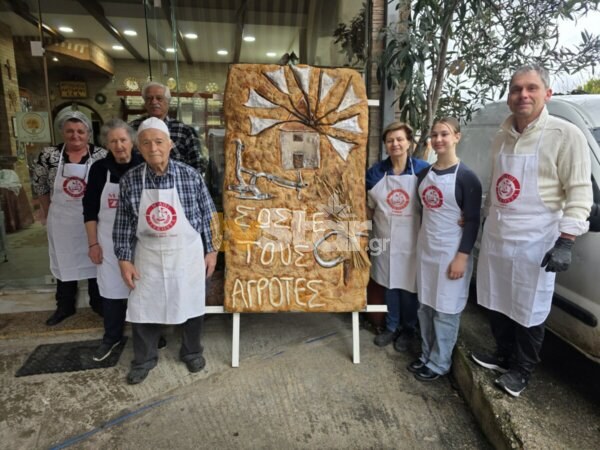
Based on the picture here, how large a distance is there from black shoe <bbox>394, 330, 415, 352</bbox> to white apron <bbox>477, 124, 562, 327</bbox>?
944 mm

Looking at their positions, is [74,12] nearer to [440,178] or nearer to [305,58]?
[305,58]

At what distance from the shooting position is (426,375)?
271cm

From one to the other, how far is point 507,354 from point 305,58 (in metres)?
3.50

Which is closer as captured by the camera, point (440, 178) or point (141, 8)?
point (440, 178)

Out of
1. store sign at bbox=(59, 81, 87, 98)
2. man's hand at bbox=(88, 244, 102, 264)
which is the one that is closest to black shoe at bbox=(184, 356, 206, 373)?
man's hand at bbox=(88, 244, 102, 264)

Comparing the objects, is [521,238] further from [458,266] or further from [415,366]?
[415,366]

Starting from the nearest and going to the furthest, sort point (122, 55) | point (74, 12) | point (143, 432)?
point (143, 432), point (74, 12), point (122, 55)

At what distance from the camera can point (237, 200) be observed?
275cm

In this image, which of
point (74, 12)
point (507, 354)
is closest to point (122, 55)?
point (74, 12)

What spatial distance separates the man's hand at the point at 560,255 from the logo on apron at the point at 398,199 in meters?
1.00

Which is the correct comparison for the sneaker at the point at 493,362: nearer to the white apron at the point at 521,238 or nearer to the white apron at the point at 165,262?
the white apron at the point at 521,238

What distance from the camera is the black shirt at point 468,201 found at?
2424 millimetres

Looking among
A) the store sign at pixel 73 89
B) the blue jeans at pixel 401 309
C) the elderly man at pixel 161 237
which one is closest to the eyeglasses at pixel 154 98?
the elderly man at pixel 161 237

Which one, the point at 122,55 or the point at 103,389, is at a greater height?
the point at 122,55
